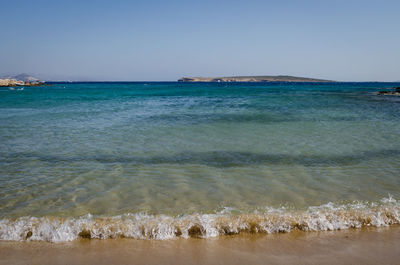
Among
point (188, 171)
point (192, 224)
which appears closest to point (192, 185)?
point (188, 171)

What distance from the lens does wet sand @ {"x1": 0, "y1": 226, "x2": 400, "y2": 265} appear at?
11.9 ft

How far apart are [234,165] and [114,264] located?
15.4 feet

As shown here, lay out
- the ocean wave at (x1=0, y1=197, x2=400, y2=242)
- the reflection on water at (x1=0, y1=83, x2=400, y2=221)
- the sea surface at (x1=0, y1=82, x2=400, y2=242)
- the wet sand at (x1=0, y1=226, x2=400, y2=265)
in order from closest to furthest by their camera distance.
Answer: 1. the wet sand at (x1=0, y1=226, x2=400, y2=265)
2. the ocean wave at (x1=0, y1=197, x2=400, y2=242)
3. the sea surface at (x1=0, y1=82, x2=400, y2=242)
4. the reflection on water at (x1=0, y1=83, x2=400, y2=221)

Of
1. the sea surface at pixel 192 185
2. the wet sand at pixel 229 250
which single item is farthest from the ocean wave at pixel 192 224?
the wet sand at pixel 229 250

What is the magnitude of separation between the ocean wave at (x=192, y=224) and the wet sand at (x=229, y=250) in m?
0.15

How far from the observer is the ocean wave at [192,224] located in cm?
431

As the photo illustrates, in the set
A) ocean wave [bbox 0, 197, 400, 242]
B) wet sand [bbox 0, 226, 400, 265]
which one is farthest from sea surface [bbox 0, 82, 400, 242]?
wet sand [bbox 0, 226, 400, 265]

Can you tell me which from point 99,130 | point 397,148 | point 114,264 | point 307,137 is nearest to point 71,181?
point 114,264

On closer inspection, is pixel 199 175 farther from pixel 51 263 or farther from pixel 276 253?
pixel 51 263

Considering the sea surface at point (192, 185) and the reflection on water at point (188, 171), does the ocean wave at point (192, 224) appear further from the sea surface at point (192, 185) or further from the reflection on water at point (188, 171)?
the reflection on water at point (188, 171)

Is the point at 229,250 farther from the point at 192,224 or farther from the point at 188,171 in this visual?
the point at 188,171

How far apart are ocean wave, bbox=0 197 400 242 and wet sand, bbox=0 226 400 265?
0.48 ft

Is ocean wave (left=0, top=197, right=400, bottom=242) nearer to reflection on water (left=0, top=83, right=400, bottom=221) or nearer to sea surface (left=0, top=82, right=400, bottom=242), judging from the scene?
→ sea surface (left=0, top=82, right=400, bottom=242)

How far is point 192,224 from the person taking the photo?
446cm
